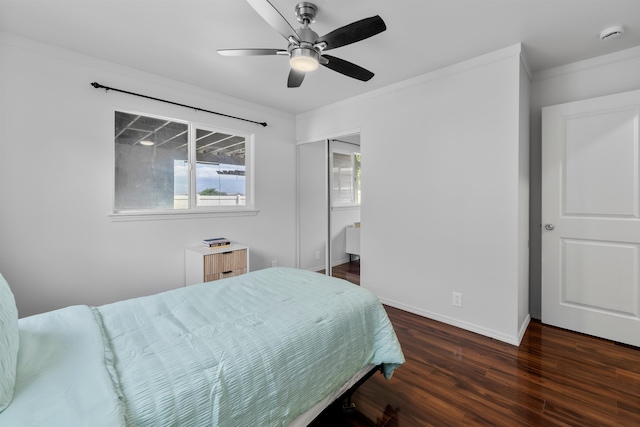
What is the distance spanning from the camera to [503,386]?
72.6 inches

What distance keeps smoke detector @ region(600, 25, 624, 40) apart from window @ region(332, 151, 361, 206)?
331 cm

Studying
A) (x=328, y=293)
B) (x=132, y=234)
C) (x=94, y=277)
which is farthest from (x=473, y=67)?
(x=94, y=277)

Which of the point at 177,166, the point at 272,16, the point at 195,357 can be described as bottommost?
the point at 195,357

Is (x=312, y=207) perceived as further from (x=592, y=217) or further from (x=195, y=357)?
(x=195, y=357)

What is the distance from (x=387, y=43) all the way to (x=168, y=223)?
275cm

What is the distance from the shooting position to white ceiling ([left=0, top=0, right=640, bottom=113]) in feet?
6.15

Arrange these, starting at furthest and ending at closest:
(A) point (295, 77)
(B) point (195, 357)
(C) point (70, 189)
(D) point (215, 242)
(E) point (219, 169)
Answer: (E) point (219, 169)
(D) point (215, 242)
(C) point (70, 189)
(A) point (295, 77)
(B) point (195, 357)

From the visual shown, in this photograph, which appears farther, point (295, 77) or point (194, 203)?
point (194, 203)

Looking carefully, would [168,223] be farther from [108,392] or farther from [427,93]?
[427,93]

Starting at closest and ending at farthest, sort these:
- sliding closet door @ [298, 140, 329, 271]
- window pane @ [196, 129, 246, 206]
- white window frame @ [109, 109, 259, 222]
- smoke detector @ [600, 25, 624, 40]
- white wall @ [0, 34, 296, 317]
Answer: smoke detector @ [600, 25, 624, 40], white wall @ [0, 34, 296, 317], white window frame @ [109, 109, 259, 222], window pane @ [196, 129, 246, 206], sliding closet door @ [298, 140, 329, 271]

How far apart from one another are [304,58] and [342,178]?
3.33 m

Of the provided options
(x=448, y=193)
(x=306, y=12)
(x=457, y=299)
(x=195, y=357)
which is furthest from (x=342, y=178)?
(x=195, y=357)

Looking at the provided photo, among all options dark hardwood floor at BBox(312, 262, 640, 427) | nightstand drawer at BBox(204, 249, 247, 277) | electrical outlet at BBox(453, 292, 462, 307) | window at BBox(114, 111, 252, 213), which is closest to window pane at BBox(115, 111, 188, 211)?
window at BBox(114, 111, 252, 213)

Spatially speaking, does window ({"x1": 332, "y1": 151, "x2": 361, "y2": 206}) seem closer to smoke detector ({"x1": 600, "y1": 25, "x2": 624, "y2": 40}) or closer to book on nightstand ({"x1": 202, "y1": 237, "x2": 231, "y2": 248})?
book on nightstand ({"x1": 202, "y1": 237, "x2": 231, "y2": 248})
